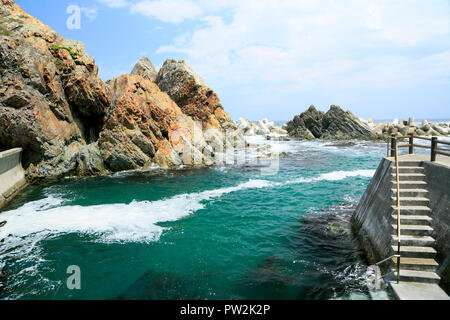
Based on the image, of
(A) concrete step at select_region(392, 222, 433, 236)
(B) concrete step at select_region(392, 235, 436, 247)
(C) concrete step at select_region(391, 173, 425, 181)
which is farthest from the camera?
(C) concrete step at select_region(391, 173, 425, 181)

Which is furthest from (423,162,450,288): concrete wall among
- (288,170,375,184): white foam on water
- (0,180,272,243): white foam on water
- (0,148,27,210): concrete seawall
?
(0,148,27,210): concrete seawall

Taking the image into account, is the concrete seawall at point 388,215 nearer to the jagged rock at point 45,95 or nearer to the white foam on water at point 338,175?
the white foam on water at point 338,175

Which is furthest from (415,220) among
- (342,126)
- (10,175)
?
(342,126)

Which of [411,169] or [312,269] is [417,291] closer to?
[312,269]

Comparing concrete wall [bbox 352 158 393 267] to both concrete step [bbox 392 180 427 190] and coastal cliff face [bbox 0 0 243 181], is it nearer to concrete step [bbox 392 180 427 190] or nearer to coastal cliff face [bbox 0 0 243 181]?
concrete step [bbox 392 180 427 190]

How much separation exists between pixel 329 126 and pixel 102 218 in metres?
67.8

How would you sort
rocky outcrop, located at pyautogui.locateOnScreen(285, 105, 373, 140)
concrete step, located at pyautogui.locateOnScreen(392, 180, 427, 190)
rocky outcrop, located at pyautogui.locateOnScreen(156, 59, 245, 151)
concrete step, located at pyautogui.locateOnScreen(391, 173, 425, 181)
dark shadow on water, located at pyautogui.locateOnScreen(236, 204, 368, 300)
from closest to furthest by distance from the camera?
1. dark shadow on water, located at pyautogui.locateOnScreen(236, 204, 368, 300)
2. concrete step, located at pyautogui.locateOnScreen(392, 180, 427, 190)
3. concrete step, located at pyautogui.locateOnScreen(391, 173, 425, 181)
4. rocky outcrop, located at pyautogui.locateOnScreen(156, 59, 245, 151)
5. rocky outcrop, located at pyautogui.locateOnScreen(285, 105, 373, 140)

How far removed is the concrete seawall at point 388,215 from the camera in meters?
8.10

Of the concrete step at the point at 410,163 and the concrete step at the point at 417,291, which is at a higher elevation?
the concrete step at the point at 410,163

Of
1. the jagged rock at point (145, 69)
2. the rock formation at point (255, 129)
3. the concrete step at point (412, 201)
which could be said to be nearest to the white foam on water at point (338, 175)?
the concrete step at point (412, 201)

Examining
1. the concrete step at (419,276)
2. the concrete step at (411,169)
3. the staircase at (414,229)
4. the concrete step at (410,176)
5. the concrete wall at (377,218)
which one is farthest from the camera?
the concrete step at (411,169)

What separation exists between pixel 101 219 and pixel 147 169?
539 inches

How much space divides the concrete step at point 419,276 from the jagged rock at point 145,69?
5189cm

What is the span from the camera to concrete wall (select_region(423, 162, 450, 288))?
778cm
